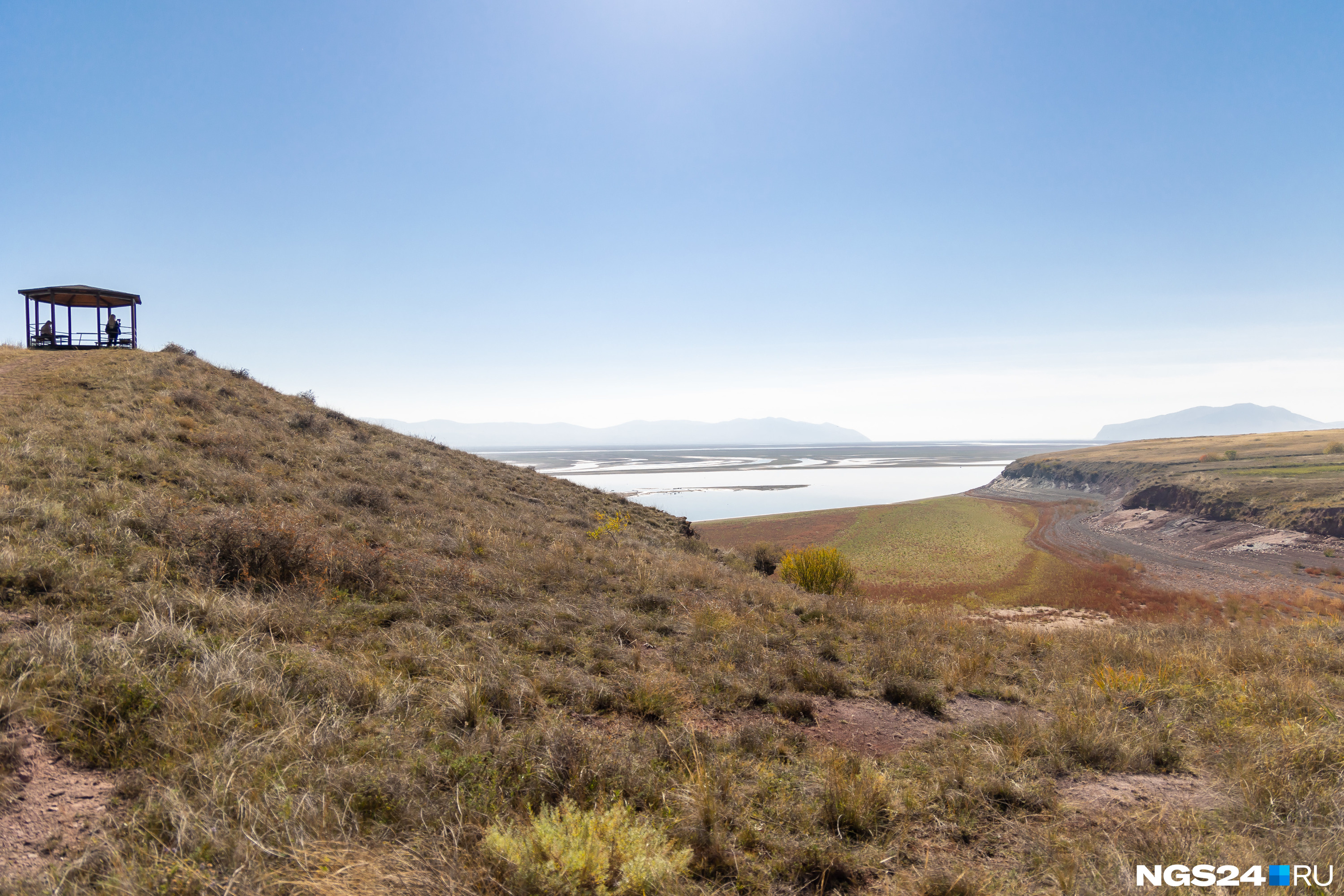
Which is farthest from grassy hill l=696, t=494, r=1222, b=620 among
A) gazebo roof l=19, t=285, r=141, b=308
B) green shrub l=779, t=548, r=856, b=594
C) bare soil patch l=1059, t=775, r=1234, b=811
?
gazebo roof l=19, t=285, r=141, b=308

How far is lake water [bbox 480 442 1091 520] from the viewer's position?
74.1m

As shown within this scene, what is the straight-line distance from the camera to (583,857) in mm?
3096

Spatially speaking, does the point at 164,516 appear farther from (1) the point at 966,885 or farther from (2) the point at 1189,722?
(2) the point at 1189,722

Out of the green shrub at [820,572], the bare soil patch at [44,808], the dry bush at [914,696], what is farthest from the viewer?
the green shrub at [820,572]

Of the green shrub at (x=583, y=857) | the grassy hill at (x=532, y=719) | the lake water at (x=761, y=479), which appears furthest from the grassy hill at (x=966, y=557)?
the green shrub at (x=583, y=857)

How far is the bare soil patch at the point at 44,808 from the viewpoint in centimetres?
294

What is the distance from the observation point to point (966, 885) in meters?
3.38

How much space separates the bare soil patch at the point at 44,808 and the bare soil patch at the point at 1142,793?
6776 mm

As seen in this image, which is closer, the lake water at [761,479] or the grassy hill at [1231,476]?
the grassy hill at [1231,476]

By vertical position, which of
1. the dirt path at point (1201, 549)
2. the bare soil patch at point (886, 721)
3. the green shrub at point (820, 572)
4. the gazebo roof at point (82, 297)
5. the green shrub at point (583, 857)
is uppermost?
the gazebo roof at point (82, 297)

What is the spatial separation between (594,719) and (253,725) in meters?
2.87

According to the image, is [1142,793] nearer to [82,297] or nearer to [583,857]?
[583,857]

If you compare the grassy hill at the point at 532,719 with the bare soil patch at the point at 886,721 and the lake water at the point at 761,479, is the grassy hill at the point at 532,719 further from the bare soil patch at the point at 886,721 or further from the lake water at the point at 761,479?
the lake water at the point at 761,479

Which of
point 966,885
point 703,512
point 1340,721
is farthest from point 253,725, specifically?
point 703,512
